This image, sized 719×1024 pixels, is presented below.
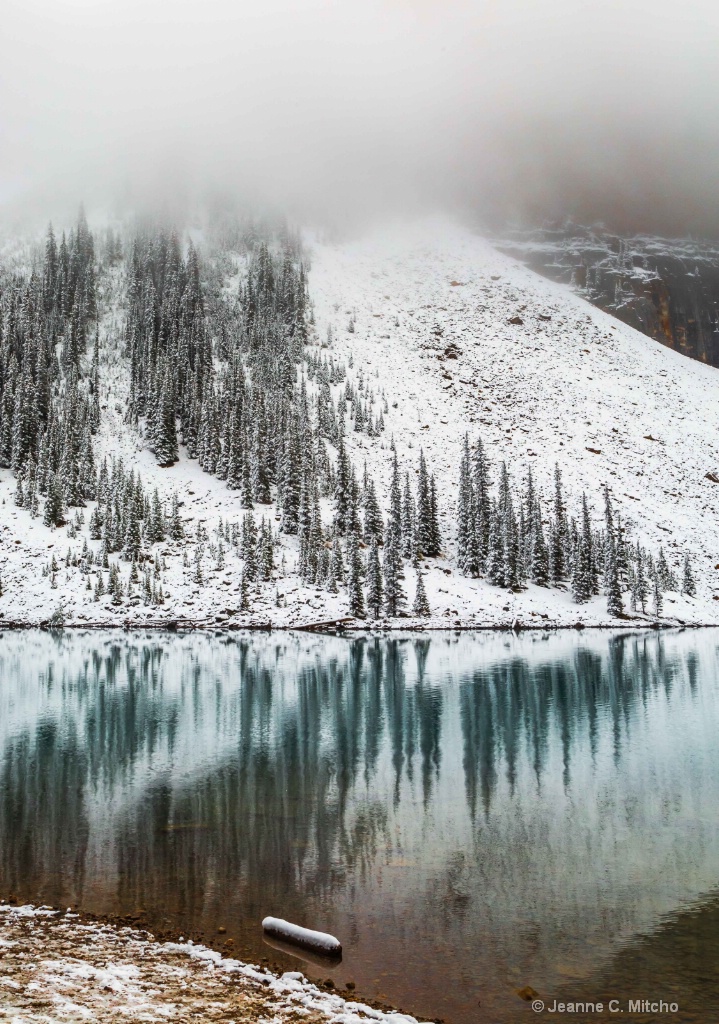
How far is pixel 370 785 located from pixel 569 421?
164 m

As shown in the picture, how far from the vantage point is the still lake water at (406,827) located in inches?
558

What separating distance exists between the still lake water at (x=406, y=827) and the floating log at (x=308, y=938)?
0.38 meters

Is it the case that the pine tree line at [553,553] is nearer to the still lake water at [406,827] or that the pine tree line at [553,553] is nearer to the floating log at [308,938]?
the still lake water at [406,827]

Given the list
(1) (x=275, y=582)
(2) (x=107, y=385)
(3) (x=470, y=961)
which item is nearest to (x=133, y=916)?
(3) (x=470, y=961)

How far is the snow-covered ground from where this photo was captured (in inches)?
438

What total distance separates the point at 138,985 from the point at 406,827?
38.2 feet

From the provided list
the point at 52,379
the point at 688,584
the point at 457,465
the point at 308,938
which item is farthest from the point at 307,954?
the point at 52,379

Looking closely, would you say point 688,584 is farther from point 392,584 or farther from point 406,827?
point 406,827

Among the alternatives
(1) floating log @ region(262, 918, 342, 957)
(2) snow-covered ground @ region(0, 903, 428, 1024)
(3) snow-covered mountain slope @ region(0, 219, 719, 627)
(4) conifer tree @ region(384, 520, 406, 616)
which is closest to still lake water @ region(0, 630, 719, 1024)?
(1) floating log @ region(262, 918, 342, 957)

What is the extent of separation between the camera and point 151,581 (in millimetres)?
106750

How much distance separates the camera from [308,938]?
13977 millimetres

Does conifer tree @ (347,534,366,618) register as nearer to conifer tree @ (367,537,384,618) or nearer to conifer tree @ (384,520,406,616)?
conifer tree @ (367,537,384,618)

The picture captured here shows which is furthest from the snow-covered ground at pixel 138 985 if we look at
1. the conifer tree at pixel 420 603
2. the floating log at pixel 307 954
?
the conifer tree at pixel 420 603

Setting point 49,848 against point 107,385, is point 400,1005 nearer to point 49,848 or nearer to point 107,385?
point 49,848
